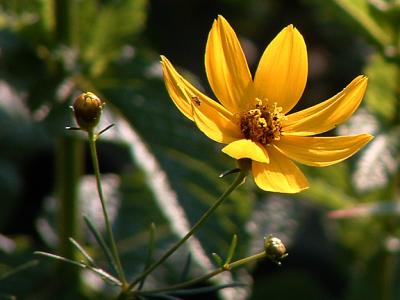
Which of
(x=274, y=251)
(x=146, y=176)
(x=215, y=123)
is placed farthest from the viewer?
(x=146, y=176)

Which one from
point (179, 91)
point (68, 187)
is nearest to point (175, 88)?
point (179, 91)

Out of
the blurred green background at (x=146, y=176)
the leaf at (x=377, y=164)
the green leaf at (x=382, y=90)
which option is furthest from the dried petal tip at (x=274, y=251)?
the green leaf at (x=382, y=90)

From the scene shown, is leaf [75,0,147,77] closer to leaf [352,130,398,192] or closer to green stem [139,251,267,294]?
leaf [352,130,398,192]

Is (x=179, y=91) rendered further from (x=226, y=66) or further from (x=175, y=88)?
(x=226, y=66)

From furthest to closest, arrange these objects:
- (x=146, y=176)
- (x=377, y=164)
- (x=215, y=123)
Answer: (x=377, y=164)
(x=146, y=176)
(x=215, y=123)

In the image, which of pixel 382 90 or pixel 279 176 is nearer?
pixel 279 176

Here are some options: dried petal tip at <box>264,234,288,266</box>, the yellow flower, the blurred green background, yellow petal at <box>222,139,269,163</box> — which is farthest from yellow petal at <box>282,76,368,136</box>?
the blurred green background

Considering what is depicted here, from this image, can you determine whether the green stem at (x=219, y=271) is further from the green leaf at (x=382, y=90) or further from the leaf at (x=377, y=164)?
the green leaf at (x=382, y=90)
